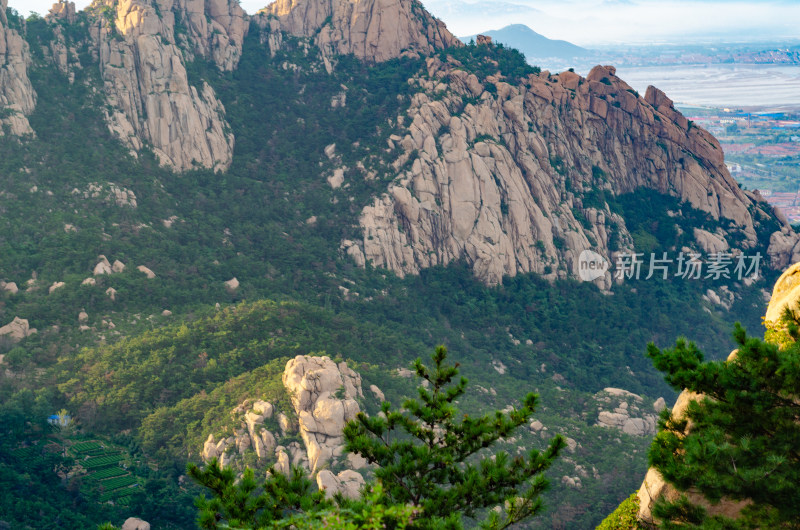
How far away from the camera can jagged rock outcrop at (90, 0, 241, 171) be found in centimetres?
7206

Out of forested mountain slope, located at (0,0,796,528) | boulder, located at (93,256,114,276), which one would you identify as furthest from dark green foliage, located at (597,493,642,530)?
boulder, located at (93,256,114,276)

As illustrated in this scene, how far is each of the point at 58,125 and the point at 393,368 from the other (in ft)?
145

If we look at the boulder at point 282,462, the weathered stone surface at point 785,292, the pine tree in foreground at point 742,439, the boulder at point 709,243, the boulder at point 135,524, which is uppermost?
the weathered stone surface at point 785,292

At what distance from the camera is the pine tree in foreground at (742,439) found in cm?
1429

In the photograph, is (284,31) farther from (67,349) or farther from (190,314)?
(67,349)

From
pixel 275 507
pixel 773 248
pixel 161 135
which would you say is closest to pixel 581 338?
pixel 773 248

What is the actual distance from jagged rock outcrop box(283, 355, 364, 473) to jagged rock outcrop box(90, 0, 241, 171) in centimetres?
4018

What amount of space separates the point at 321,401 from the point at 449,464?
22.5m

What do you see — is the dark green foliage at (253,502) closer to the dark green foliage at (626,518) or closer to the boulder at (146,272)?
the dark green foliage at (626,518)

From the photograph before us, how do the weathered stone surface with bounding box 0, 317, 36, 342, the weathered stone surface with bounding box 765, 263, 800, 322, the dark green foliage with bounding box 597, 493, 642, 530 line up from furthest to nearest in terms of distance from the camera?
the weathered stone surface with bounding box 0, 317, 36, 342, the dark green foliage with bounding box 597, 493, 642, 530, the weathered stone surface with bounding box 765, 263, 800, 322

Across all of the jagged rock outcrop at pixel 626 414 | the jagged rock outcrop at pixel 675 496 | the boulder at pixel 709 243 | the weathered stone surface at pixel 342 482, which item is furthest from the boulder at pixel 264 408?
the boulder at pixel 709 243

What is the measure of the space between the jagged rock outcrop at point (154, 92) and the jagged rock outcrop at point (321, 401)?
40179 mm

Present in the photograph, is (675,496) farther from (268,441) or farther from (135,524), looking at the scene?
(268,441)

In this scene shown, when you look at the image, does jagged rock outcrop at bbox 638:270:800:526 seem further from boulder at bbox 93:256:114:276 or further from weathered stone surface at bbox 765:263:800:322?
boulder at bbox 93:256:114:276
